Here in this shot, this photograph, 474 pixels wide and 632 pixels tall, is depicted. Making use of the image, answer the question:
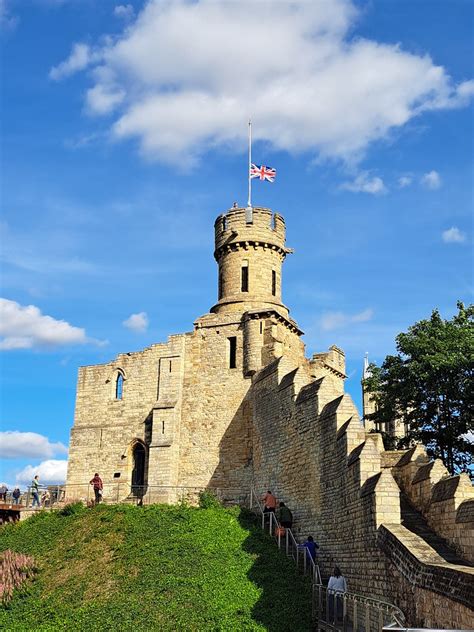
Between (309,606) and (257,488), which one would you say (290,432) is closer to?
(257,488)

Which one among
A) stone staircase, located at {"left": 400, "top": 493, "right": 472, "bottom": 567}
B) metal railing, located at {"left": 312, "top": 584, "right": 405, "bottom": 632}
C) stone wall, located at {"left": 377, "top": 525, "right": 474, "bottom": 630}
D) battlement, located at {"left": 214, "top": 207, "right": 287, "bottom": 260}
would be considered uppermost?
battlement, located at {"left": 214, "top": 207, "right": 287, "bottom": 260}

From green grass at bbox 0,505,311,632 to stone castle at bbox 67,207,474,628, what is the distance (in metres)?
1.85

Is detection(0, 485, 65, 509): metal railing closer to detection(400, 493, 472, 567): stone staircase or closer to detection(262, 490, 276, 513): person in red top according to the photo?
detection(262, 490, 276, 513): person in red top

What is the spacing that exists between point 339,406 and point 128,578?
26.0ft

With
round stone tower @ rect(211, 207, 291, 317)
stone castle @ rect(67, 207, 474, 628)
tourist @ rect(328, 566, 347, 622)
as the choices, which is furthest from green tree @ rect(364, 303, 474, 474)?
tourist @ rect(328, 566, 347, 622)

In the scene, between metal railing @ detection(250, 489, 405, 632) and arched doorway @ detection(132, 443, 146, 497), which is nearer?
metal railing @ detection(250, 489, 405, 632)

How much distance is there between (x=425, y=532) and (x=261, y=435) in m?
11.5

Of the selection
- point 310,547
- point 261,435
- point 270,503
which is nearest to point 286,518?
point 270,503

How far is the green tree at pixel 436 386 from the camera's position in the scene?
88.1ft

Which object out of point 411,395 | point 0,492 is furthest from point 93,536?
point 411,395

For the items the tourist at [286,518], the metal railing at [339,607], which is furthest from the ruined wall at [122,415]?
the metal railing at [339,607]

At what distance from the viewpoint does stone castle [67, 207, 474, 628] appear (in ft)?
54.4

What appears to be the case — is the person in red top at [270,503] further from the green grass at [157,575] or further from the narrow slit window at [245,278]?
the narrow slit window at [245,278]

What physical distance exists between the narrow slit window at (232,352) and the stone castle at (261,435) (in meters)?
0.06
